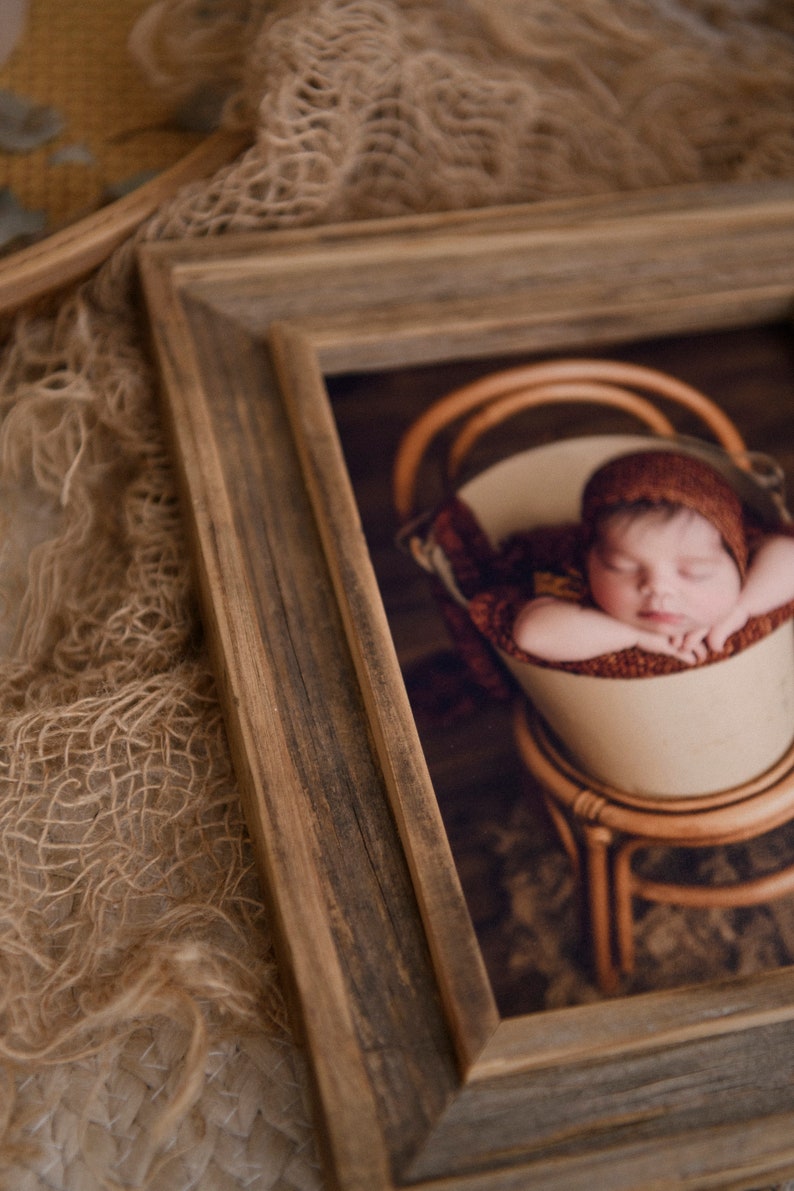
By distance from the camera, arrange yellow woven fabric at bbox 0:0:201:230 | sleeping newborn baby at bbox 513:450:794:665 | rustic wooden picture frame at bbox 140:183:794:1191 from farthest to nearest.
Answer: yellow woven fabric at bbox 0:0:201:230
sleeping newborn baby at bbox 513:450:794:665
rustic wooden picture frame at bbox 140:183:794:1191

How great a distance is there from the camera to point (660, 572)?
0.53 meters

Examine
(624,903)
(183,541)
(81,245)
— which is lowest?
(624,903)

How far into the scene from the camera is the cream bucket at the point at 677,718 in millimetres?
495

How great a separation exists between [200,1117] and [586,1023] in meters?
0.18

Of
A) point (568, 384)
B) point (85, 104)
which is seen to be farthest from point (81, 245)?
point (568, 384)

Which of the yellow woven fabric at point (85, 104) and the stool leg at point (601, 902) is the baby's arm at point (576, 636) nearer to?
the stool leg at point (601, 902)

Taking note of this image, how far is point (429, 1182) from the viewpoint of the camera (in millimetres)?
400

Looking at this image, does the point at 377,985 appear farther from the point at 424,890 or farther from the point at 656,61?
the point at 656,61

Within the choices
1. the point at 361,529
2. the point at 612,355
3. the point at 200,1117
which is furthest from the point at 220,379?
the point at 200,1117

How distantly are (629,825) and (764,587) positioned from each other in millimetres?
155

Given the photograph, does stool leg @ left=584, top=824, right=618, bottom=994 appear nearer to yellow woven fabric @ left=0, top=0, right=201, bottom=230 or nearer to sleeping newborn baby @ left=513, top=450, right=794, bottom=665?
sleeping newborn baby @ left=513, top=450, right=794, bottom=665

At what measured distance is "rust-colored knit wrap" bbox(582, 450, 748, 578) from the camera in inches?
21.6

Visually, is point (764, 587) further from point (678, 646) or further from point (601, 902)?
point (601, 902)

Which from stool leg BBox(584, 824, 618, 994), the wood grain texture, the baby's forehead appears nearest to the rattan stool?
stool leg BBox(584, 824, 618, 994)
